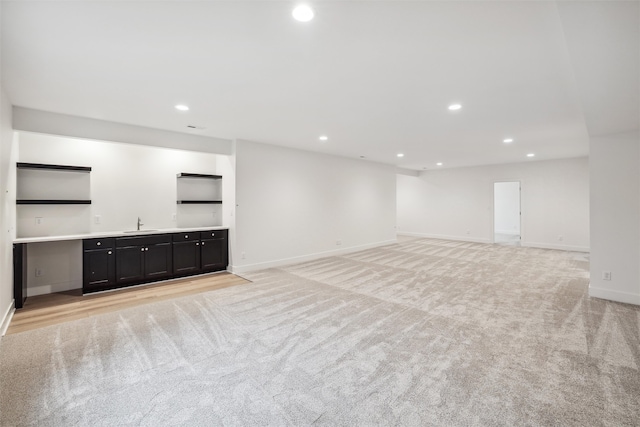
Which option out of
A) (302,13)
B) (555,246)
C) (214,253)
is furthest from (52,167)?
(555,246)

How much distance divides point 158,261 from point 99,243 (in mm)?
901

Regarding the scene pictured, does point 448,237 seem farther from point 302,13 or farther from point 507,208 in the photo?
point 302,13

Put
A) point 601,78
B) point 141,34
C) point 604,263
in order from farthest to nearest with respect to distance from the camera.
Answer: point 604,263 < point 601,78 < point 141,34

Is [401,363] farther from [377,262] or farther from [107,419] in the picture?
[377,262]

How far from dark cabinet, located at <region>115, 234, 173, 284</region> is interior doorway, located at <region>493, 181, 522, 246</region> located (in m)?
11.8

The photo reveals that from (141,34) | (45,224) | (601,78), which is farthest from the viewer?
(45,224)

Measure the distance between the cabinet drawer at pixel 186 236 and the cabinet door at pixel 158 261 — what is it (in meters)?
0.17

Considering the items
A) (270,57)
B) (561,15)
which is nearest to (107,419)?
(270,57)

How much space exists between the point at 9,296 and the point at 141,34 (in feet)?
12.3

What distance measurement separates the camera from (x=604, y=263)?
4082 mm

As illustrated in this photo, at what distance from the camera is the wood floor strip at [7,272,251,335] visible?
11.0ft

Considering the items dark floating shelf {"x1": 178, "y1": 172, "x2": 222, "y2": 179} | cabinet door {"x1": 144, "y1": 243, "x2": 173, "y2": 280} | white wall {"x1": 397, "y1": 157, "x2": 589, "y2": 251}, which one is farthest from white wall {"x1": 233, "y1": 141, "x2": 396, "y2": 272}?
white wall {"x1": 397, "y1": 157, "x2": 589, "y2": 251}

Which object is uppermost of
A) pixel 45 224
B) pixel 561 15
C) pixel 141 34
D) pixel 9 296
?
pixel 141 34

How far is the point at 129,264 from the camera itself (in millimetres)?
4594
